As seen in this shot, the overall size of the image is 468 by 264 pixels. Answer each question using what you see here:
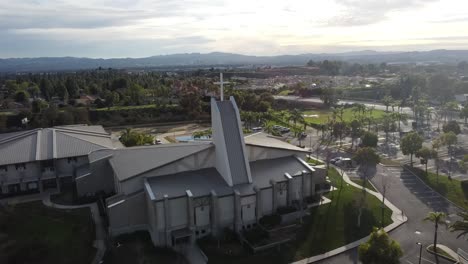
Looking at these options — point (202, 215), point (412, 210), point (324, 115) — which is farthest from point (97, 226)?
point (324, 115)

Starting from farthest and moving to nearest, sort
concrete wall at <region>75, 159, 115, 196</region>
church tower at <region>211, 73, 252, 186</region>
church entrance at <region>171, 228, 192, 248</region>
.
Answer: concrete wall at <region>75, 159, 115, 196</region>, church tower at <region>211, 73, 252, 186</region>, church entrance at <region>171, 228, 192, 248</region>

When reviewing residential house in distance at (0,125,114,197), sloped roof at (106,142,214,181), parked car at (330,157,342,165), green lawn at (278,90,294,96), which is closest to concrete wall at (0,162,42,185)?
residential house in distance at (0,125,114,197)

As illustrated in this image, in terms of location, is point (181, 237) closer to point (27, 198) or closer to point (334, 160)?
point (27, 198)

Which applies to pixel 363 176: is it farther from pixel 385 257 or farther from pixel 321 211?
pixel 385 257

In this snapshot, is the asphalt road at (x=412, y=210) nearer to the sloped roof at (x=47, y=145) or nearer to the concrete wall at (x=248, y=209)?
the concrete wall at (x=248, y=209)

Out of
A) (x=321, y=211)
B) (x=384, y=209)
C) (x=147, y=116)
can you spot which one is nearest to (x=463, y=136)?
(x=384, y=209)

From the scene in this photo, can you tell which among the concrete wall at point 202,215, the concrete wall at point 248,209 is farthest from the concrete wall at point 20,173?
the concrete wall at point 248,209

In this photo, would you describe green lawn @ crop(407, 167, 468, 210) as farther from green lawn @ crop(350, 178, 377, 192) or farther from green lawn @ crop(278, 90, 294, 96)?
green lawn @ crop(278, 90, 294, 96)

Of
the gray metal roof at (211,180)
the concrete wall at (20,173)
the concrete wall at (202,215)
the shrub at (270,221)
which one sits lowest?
the shrub at (270,221)
